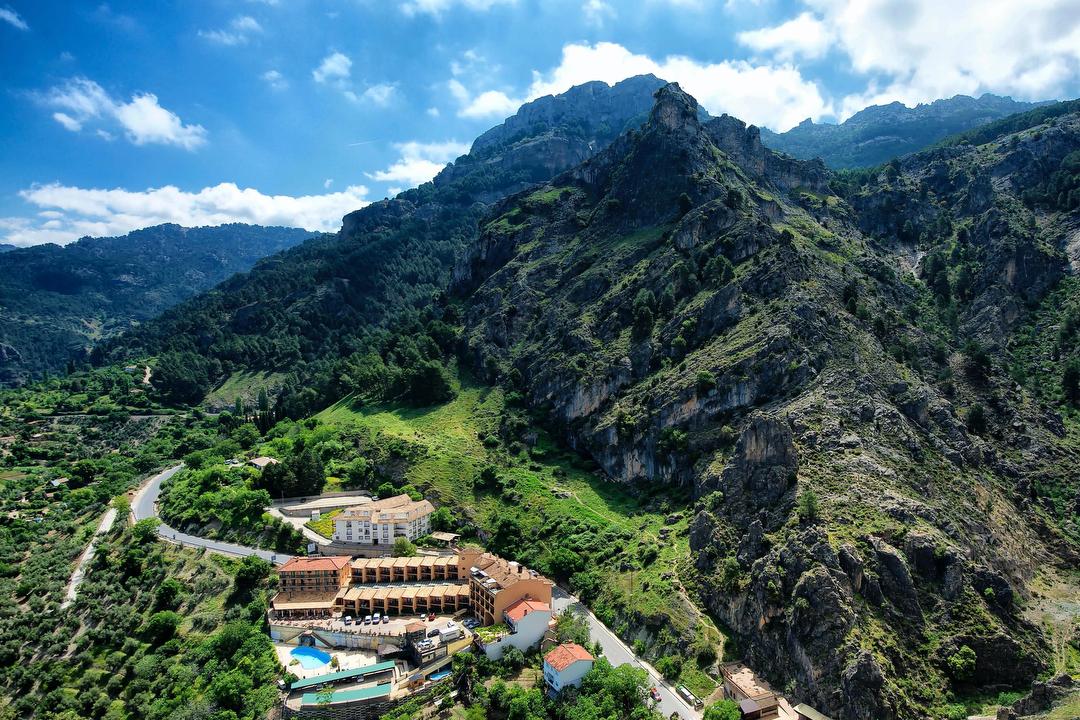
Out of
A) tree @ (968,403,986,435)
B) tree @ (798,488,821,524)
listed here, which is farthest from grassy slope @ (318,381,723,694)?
tree @ (968,403,986,435)

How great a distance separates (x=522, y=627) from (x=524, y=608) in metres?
1.86

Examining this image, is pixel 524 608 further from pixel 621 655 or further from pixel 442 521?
pixel 442 521

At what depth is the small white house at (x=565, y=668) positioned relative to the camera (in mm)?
55375

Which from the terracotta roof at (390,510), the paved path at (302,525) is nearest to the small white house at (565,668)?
the terracotta roof at (390,510)

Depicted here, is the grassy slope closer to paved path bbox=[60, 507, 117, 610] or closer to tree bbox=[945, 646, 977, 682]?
tree bbox=[945, 646, 977, 682]

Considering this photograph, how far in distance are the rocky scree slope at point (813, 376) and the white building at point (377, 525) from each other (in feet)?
94.1

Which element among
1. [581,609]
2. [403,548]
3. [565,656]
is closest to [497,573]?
[581,609]

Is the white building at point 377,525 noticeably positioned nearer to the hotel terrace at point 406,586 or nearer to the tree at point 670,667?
the hotel terrace at point 406,586

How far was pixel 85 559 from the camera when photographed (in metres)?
88.4

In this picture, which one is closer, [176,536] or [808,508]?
[808,508]

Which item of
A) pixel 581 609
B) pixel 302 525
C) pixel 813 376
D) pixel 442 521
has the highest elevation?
pixel 813 376

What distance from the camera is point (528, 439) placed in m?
102

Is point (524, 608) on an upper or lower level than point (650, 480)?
lower

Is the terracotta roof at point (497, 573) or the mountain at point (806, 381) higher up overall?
the mountain at point (806, 381)
